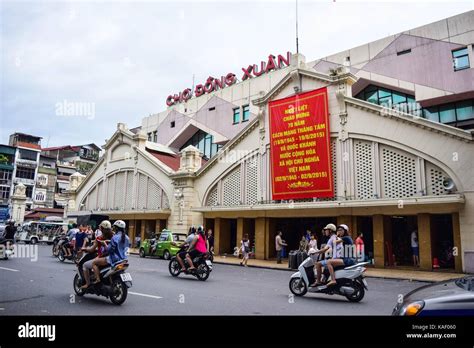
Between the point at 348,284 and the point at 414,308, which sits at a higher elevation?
the point at 414,308

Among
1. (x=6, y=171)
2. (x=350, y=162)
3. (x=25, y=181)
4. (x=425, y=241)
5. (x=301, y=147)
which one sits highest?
(x=6, y=171)

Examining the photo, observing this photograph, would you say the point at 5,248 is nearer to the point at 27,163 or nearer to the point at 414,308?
the point at 414,308

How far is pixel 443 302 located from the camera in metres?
4.01

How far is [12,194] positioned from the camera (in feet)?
155

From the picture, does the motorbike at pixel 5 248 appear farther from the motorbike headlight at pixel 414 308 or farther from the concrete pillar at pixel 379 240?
the concrete pillar at pixel 379 240

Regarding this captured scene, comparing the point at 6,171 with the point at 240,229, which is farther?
the point at 6,171

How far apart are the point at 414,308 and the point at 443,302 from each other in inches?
12.5

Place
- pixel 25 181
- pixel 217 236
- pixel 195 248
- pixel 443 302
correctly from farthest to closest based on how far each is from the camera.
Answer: pixel 25 181 → pixel 217 236 → pixel 195 248 → pixel 443 302

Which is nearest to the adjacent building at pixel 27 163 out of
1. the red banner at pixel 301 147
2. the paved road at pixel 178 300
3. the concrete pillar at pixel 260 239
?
the concrete pillar at pixel 260 239

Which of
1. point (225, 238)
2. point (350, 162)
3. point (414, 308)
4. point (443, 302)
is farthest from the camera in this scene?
point (225, 238)

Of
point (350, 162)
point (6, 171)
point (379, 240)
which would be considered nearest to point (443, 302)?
point (379, 240)

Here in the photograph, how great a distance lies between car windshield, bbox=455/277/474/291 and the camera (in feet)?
14.0

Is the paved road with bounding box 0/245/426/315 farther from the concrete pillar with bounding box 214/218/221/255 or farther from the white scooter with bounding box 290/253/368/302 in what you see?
the concrete pillar with bounding box 214/218/221/255
